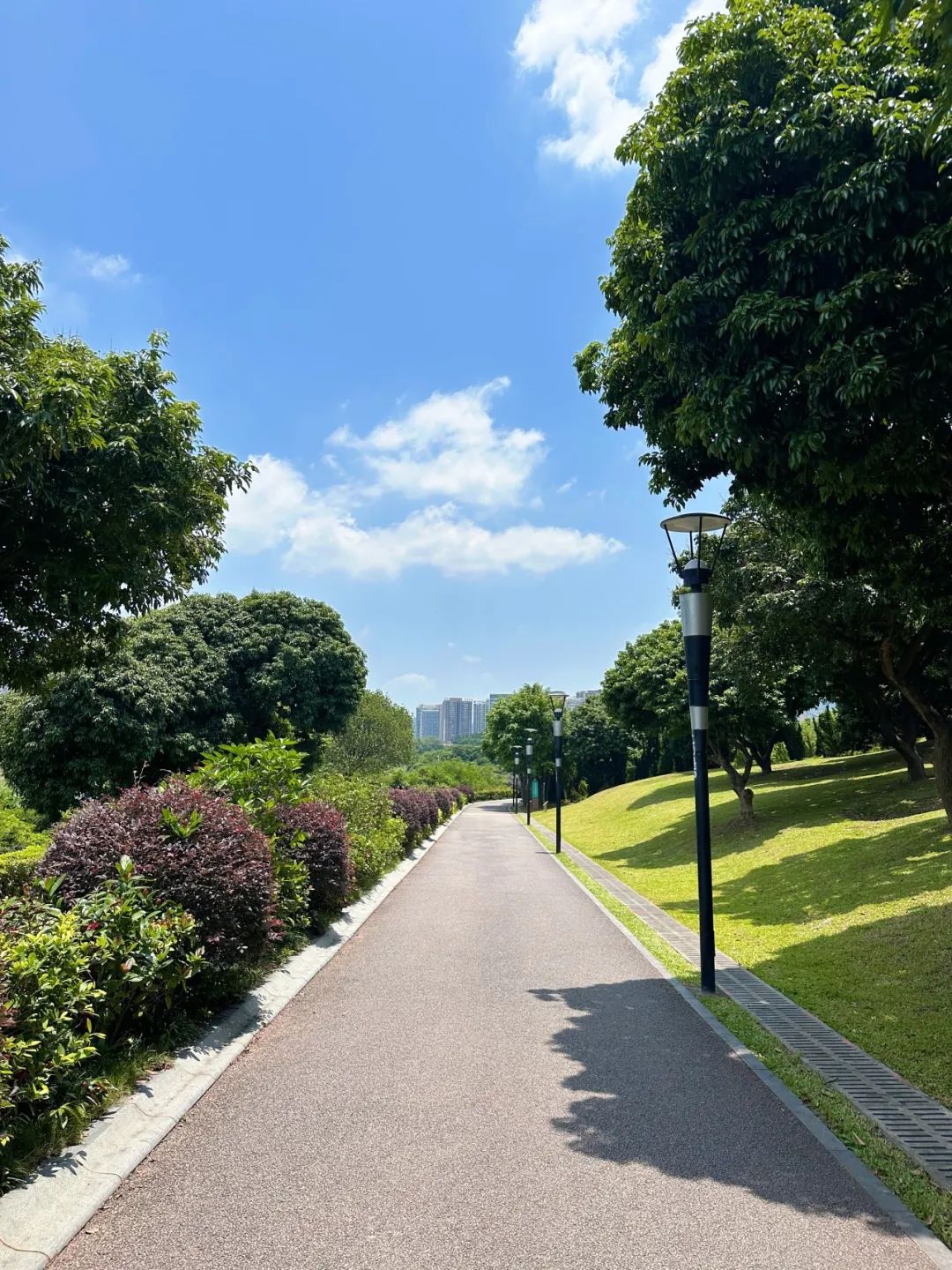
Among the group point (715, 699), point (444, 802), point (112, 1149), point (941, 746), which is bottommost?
point (444, 802)

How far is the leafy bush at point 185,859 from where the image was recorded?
18.6ft

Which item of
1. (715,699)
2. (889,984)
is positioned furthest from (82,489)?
(715,699)

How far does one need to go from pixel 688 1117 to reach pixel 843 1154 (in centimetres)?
82

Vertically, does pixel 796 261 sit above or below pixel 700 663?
above

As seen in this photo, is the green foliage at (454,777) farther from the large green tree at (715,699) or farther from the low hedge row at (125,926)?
the low hedge row at (125,926)

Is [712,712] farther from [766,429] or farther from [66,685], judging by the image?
[66,685]

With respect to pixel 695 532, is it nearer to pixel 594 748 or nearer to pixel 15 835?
pixel 15 835

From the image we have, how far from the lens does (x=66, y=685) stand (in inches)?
961

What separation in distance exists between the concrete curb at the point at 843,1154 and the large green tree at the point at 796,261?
429cm

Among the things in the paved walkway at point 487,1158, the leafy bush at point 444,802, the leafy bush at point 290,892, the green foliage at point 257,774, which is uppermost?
the green foliage at point 257,774

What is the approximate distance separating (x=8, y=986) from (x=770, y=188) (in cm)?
746

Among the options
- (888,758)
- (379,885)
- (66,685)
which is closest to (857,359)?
(379,885)

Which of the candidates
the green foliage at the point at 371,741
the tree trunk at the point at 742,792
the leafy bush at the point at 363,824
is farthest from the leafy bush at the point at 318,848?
the green foliage at the point at 371,741

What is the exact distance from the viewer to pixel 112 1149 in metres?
3.83
